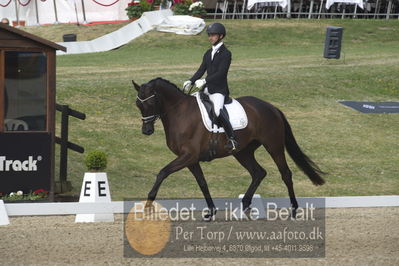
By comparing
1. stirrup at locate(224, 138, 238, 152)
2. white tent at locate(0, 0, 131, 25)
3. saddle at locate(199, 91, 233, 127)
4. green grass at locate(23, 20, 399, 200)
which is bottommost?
white tent at locate(0, 0, 131, 25)

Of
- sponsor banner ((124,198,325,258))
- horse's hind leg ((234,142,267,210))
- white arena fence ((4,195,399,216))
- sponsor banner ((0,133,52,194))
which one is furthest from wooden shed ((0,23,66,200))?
horse's hind leg ((234,142,267,210))

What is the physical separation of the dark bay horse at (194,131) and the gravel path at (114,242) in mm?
1130

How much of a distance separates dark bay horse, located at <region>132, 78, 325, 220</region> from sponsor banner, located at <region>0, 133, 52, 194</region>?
308cm

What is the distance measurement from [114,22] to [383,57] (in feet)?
49.1

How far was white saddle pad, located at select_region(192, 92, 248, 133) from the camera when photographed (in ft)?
43.9

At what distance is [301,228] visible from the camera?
12812 millimetres

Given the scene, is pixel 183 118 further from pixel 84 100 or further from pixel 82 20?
pixel 82 20

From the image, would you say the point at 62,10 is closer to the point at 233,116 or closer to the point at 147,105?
the point at 233,116

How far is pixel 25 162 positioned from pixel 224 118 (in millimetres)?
4157

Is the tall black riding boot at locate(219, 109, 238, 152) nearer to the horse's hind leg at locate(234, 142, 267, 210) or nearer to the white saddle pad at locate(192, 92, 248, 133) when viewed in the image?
the white saddle pad at locate(192, 92, 248, 133)

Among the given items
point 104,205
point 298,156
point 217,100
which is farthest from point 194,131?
point 298,156

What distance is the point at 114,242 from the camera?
1166 centimetres

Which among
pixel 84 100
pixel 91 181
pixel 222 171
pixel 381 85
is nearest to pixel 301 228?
pixel 91 181


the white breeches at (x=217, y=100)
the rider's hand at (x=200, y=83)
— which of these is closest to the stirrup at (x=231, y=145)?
the white breeches at (x=217, y=100)
